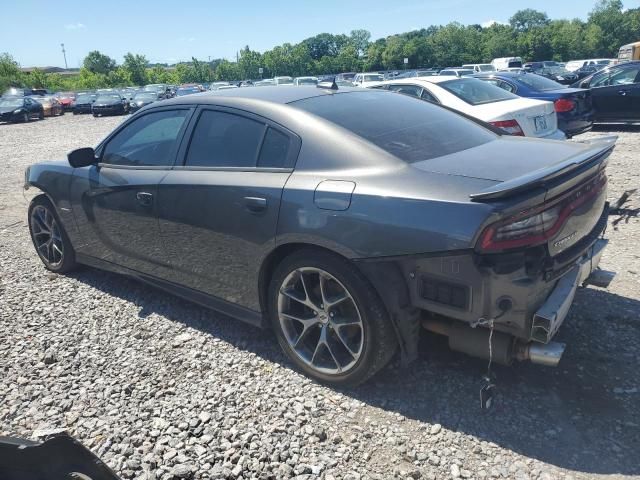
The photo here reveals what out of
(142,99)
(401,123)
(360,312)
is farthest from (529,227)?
(142,99)

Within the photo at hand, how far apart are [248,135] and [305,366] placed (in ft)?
4.77

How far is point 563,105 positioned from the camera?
377 inches

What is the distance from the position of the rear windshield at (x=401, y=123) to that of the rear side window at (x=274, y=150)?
24 centimetres

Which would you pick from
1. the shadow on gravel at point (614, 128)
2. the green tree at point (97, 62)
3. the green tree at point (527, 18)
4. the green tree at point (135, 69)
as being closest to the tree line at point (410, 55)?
the green tree at point (135, 69)

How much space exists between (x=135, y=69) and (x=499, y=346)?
8420cm

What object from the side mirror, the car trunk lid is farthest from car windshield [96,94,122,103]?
the side mirror

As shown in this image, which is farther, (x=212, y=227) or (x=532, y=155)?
(x=212, y=227)

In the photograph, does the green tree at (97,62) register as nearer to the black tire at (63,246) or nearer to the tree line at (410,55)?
the tree line at (410,55)

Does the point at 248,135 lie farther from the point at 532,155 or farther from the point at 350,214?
the point at 532,155

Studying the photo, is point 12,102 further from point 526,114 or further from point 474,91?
point 526,114

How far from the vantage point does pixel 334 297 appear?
2.85 m

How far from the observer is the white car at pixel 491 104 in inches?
274

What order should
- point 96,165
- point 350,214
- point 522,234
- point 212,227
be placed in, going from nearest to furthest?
point 522,234 < point 350,214 < point 212,227 < point 96,165

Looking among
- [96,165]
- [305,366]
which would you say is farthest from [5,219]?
[305,366]
